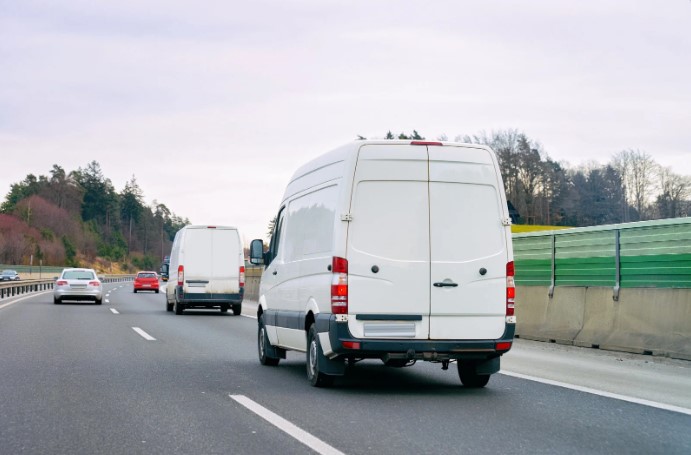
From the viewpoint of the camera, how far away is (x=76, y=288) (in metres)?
32.6

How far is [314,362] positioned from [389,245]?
62.0 inches

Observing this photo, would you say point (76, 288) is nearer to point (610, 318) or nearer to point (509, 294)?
point (610, 318)

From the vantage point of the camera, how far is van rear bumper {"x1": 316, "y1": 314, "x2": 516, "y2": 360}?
351 inches

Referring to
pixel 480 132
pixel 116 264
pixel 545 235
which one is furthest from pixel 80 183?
pixel 545 235

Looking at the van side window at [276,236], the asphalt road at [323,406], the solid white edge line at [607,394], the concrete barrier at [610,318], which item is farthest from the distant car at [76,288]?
the solid white edge line at [607,394]

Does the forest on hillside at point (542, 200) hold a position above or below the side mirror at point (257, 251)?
above

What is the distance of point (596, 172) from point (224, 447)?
12388 centimetres

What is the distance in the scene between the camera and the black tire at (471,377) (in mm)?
9820

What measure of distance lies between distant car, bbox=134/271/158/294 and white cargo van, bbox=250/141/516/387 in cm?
4684

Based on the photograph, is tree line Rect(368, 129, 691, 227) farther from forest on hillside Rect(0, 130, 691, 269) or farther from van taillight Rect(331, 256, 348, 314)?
van taillight Rect(331, 256, 348, 314)

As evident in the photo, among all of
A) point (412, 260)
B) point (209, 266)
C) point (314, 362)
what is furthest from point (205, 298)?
point (412, 260)

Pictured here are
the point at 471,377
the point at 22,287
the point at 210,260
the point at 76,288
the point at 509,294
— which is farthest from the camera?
the point at 22,287

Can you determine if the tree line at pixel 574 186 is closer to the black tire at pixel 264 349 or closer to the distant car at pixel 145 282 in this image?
the distant car at pixel 145 282

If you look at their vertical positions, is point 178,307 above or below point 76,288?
below
